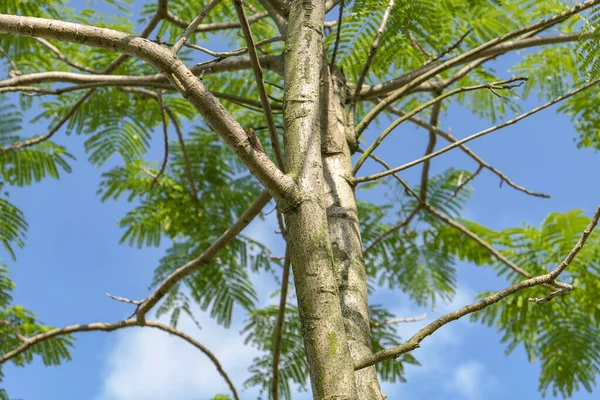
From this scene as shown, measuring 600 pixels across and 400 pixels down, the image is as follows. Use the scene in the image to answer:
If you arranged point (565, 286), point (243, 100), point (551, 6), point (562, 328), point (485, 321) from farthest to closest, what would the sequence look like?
point (485, 321), point (562, 328), point (551, 6), point (243, 100), point (565, 286)

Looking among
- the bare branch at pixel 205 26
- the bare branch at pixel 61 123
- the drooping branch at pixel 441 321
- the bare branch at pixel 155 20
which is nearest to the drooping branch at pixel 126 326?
the bare branch at pixel 61 123

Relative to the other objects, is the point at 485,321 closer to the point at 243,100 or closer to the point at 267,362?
the point at 267,362

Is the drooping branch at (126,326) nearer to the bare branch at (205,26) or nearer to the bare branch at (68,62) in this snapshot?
the bare branch at (68,62)

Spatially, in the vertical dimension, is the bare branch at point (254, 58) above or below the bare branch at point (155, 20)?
below

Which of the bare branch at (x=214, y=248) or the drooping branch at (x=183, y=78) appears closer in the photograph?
the drooping branch at (x=183, y=78)

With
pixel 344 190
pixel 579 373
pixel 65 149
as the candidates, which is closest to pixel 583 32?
pixel 344 190

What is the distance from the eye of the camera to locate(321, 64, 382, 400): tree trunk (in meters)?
1.89

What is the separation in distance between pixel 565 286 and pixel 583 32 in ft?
3.73

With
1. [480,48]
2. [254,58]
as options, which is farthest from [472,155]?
[254,58]

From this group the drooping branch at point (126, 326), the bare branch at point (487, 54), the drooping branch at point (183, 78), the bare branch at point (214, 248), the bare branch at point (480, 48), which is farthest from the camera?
the drooping branch at point (126, 326)

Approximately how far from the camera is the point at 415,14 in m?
3.05

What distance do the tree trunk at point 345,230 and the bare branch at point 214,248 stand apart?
1.65 ft

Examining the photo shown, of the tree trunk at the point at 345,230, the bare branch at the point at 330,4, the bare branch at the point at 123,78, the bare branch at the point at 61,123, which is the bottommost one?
the tree trunk at the point at 345,230

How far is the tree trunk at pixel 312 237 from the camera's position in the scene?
60.6 inches
